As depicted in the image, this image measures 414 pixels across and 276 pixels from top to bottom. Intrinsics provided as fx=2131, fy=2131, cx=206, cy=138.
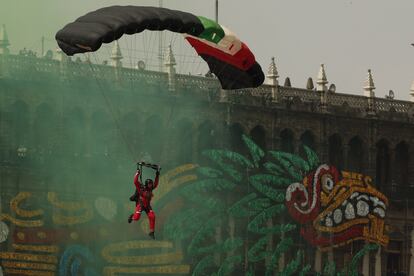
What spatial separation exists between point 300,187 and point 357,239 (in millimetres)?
4925

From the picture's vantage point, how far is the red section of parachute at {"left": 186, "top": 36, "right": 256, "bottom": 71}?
7381 cm

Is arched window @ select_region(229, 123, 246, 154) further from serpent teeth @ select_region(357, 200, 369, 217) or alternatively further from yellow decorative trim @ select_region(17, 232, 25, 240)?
yellow decorative trim @ select_region(17, 232, 25, 240)

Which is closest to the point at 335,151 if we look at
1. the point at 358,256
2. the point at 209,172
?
the point at 358,256

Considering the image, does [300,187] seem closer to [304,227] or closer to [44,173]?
[304,227]

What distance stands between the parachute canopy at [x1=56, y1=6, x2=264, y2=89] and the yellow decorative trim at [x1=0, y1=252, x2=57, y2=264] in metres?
19.6

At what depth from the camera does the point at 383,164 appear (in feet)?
353

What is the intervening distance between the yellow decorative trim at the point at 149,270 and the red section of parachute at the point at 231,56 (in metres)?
22.2

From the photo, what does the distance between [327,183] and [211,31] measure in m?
32.5

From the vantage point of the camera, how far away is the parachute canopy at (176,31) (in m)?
67.3

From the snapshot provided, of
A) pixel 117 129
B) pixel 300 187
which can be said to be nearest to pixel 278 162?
pixel 300 187

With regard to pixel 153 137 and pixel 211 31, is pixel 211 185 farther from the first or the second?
pixel 211 31

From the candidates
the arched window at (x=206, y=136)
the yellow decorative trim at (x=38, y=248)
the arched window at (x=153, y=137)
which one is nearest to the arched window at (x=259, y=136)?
the arched window at (x=206, y=136)

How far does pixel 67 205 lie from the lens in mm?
92688

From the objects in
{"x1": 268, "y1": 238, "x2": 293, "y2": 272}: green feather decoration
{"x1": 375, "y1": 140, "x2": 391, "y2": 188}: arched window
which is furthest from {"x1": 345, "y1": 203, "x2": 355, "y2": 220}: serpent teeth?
{"x1": 268, "y1": 238, "x2": 293, "y2": 272}: green feather decoration
